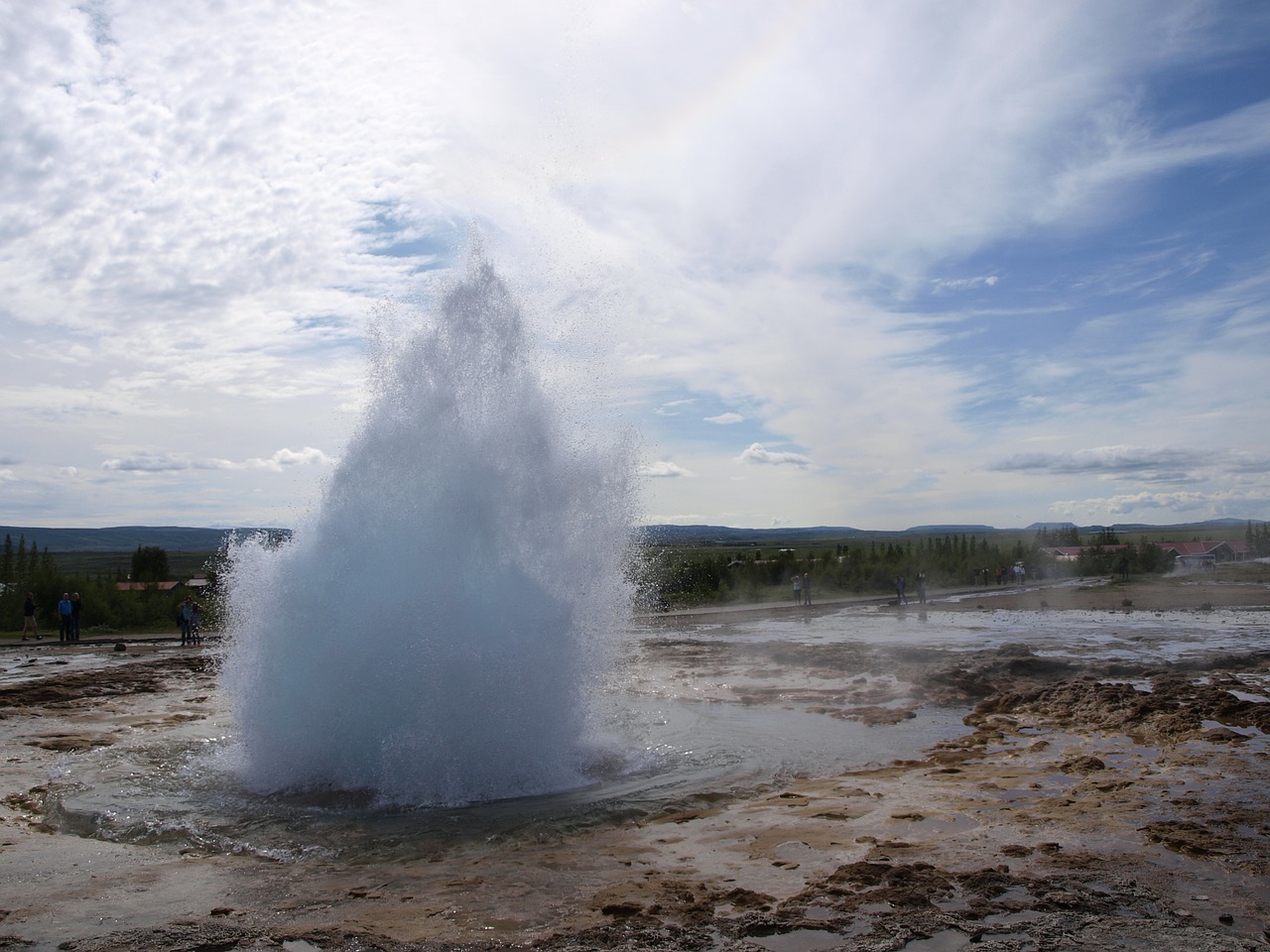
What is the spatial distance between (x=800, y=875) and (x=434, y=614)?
15.0ft

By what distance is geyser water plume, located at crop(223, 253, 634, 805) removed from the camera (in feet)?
30.3

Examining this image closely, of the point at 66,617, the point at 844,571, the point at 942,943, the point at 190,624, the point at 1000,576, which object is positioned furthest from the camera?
the point at 1000,576

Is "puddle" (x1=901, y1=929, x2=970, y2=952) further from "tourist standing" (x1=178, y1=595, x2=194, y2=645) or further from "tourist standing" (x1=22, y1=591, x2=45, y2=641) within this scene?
"tourist standing" (x1=22, y1=591, x2=45, y2=641)

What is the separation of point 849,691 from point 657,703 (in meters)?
3.30

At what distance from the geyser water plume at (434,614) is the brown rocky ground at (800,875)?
75.4 inches

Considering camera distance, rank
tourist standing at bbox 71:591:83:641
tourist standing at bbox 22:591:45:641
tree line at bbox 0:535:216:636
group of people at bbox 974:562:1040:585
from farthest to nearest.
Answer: group of people at bbox 974:562:1040:585 < tree line at bbox 0:535:216:636 < tourist standing at bbox 22:591:45:641 < tourist standing at bbox 71:591:83:641

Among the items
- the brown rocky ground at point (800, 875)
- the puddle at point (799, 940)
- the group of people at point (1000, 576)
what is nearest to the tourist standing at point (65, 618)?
the brown rocky ground at point (800, 875)

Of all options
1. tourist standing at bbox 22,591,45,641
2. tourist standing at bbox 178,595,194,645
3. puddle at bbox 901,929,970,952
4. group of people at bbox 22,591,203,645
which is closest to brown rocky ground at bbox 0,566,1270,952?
puddle at bbox 901,929,970,952

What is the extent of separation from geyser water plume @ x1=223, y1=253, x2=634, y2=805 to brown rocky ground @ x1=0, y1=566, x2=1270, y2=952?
192cm

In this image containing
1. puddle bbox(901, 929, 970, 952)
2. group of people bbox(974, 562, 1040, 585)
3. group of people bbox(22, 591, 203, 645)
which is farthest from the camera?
group of people bbox(974, 562, 1040, 585)

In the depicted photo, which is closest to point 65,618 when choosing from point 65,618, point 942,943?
point 65,618

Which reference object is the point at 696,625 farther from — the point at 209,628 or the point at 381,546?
the point at 381,546

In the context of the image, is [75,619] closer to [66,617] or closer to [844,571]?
[66,617]

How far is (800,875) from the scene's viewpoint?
6332 millimetres
